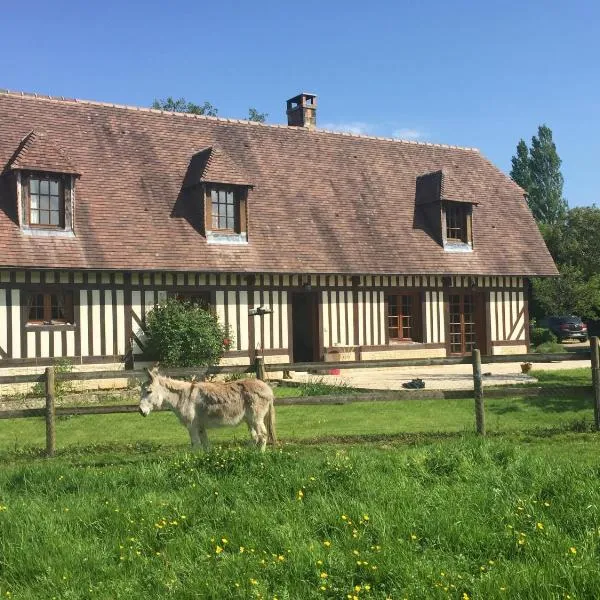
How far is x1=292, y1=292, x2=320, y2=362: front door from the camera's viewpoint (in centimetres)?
2052

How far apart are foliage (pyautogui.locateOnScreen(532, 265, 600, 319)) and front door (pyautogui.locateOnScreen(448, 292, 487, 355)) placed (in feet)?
50.1

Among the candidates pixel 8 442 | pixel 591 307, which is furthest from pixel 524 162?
pixel 8 442

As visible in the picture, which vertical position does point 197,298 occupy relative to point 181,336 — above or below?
above

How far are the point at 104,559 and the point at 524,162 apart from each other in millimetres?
66077

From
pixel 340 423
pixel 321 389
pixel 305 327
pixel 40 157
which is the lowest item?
pixel 340 423

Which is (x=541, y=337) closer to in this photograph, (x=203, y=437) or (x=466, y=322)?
(x=466, y=322)

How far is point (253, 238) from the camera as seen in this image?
776 inches

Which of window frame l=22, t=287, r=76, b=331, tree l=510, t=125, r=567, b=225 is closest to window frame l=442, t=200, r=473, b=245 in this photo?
window frame l=22, t=287, r=76, b=331

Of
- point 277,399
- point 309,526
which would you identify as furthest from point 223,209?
point 309,526

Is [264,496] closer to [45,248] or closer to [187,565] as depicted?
[187,565]

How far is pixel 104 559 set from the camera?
520 centimetres

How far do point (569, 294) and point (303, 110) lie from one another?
19190 mm

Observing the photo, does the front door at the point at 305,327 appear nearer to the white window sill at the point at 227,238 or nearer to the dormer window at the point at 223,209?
the white window sill at the point at 227,238

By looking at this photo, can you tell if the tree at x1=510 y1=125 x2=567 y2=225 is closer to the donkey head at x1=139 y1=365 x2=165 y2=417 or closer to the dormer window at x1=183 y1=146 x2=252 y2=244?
the dormer window at x1=183 y1=146 x2=252 y2=244
